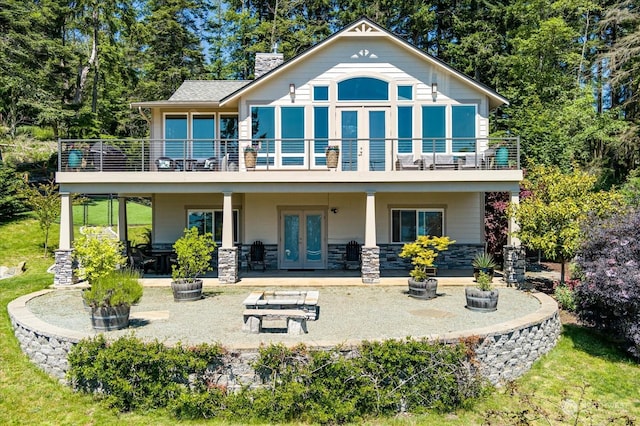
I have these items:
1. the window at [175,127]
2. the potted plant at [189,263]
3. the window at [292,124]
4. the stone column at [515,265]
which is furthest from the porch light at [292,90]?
the stone column at [515,265]

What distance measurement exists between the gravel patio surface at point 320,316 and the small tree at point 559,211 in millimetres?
1549

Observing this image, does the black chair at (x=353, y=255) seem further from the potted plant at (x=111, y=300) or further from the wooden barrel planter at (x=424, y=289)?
the potted plant at (x=111, y=300)

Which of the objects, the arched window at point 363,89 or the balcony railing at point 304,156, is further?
the arched window at point 363,89

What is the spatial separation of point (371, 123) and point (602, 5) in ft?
70.6

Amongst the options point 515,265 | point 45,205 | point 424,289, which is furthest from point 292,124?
point 45,205

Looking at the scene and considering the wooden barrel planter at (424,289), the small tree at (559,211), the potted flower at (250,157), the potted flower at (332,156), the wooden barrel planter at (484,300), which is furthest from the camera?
the potted flower at (250,157)

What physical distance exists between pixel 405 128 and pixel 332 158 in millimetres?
3251

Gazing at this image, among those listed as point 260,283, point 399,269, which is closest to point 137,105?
point 260,283

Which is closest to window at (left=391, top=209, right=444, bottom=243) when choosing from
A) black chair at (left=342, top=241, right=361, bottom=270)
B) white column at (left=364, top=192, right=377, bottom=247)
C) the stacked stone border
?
black chair at (left=342, top=241, right=361, bottom=270)

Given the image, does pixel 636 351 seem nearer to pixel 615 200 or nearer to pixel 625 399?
pixel 625 399

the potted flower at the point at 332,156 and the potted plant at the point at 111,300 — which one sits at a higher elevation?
the potted flower at the point at 332,156

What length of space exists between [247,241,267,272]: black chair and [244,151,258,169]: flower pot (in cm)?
316

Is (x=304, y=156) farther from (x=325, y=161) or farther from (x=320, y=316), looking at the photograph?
(x=320, y=316)

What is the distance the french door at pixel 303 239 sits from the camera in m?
16.3
